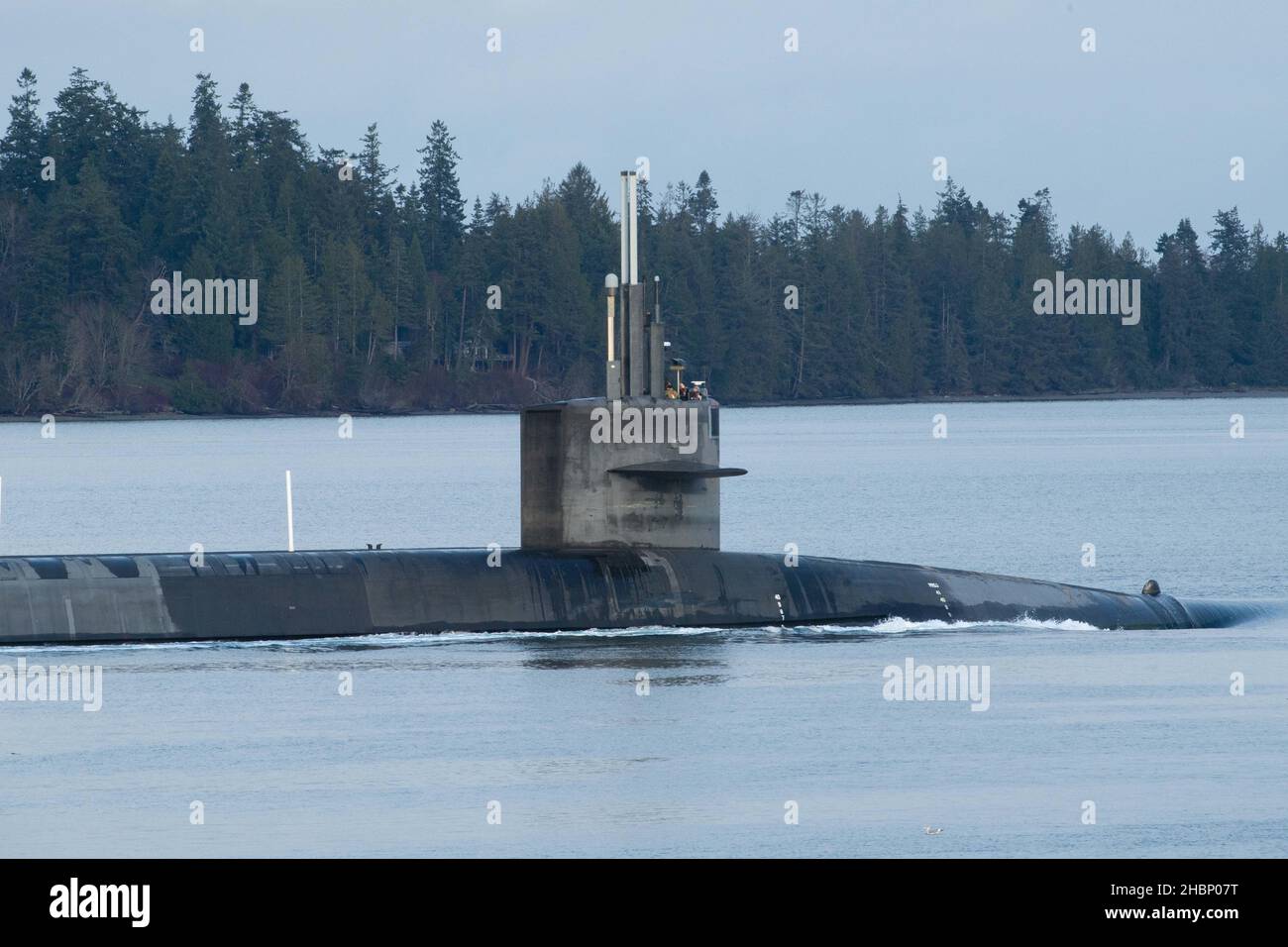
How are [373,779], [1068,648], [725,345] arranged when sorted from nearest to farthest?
[373,779], [1068,648], [725,345]

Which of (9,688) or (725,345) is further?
(725,345)

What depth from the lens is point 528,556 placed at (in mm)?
28797

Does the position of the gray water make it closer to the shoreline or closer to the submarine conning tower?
the submarine conning tower

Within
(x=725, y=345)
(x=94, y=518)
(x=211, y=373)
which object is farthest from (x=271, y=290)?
(x=94, y=518)

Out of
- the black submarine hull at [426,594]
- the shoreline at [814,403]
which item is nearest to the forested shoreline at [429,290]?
the shoreline at [814,403]

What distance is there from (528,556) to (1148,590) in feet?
36.4
